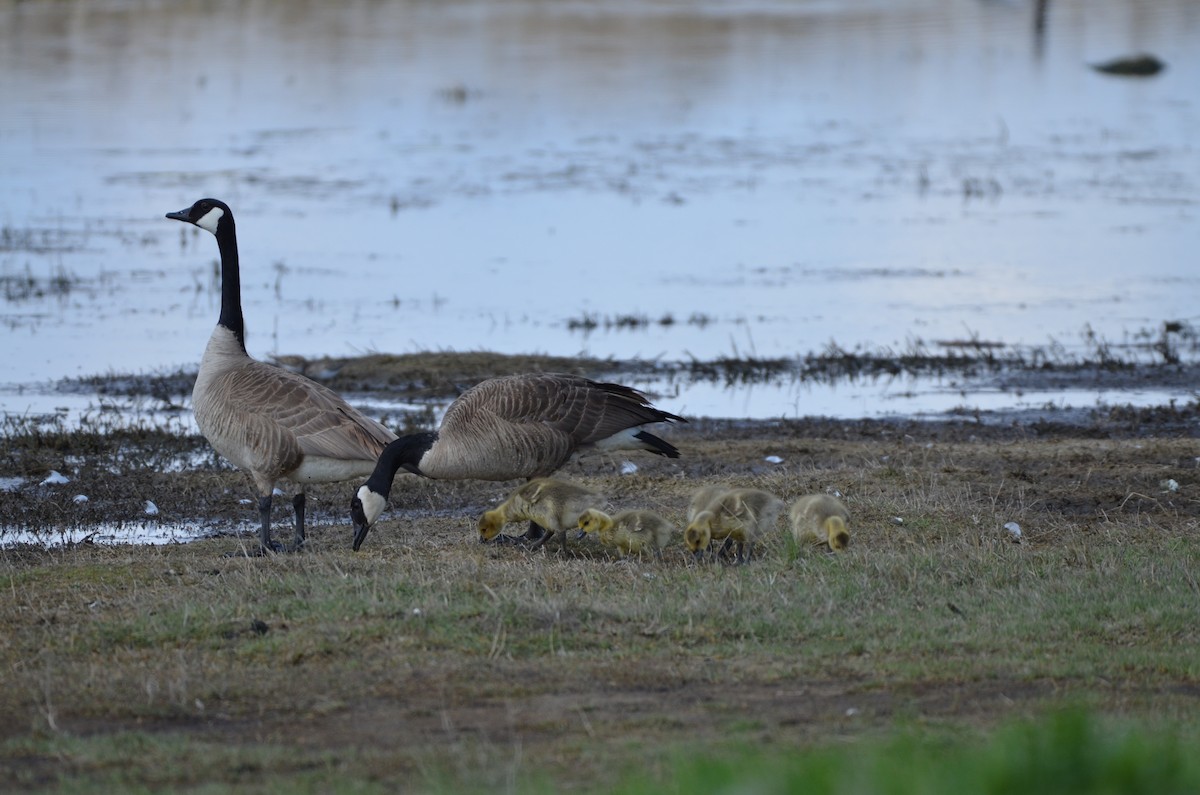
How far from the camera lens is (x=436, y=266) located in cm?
2542

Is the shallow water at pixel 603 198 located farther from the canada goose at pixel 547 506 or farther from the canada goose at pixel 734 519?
the canada goose at pixel 734 519

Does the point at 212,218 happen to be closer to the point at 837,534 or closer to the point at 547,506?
the point at 547,506

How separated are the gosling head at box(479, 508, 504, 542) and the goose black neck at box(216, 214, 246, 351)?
213cm

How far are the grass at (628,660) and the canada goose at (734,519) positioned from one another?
27cm

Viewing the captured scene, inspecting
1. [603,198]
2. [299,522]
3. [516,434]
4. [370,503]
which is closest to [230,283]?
[299,522]

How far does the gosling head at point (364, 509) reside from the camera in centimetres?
955

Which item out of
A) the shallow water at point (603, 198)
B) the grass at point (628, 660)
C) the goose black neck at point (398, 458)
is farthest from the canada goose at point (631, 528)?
the shallow water at point (603, 198)

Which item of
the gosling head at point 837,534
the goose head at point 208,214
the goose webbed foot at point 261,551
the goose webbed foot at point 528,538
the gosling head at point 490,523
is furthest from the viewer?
the goose head at point 208,214

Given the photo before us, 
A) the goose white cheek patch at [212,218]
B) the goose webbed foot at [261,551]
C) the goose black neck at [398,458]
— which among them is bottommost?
the goose webbed foot at [261,551]

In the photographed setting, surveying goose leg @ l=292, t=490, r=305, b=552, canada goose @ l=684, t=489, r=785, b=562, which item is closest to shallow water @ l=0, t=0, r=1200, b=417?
goose leg @ l=292, t=490, r=305, b=552

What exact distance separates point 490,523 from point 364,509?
0.80 meters

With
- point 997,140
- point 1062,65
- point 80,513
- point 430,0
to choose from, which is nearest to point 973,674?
point 80,513

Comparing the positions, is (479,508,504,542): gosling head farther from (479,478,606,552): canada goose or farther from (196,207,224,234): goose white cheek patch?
(196,207,224,234): goose white cheek patch

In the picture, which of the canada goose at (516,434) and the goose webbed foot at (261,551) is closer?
the goose webbed foot at (261,551)
